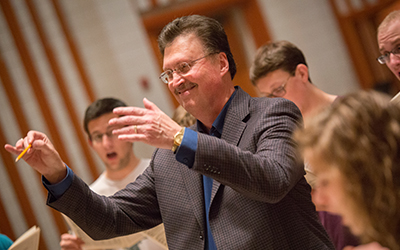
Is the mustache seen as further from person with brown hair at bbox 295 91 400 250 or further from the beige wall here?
the beige wall

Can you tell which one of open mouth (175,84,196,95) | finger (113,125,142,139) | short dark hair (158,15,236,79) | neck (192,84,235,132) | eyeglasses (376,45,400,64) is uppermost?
short dark hair (158,15,236,79)

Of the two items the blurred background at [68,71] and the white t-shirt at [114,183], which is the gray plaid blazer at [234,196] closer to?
the white t-shirt at [114,183]

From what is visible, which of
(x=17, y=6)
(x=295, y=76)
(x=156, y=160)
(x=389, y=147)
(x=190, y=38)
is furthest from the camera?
(x=17, y=6)

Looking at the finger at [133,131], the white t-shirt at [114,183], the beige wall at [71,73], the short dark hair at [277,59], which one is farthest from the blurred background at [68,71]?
the finger at [133,131]

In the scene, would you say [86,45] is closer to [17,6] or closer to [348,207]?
[17,6]

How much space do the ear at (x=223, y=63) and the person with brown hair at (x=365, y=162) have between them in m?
0.68

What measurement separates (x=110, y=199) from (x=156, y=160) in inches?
9.2

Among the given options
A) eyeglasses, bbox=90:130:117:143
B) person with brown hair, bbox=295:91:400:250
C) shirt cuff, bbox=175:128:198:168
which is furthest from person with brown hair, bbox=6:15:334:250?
eyeglasses, bbox=90:130:117:143

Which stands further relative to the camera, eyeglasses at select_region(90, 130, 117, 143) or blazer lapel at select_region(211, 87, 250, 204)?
eyeglasses at select_region(90, 130, 117, 143)

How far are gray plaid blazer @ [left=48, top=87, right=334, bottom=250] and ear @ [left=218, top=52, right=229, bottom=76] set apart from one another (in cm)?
11

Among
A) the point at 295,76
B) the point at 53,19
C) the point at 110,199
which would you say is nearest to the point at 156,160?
the point at 110,199

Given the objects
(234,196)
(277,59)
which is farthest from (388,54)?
(234,196)

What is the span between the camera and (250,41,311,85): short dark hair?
6.79 ft

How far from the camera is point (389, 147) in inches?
27.3
